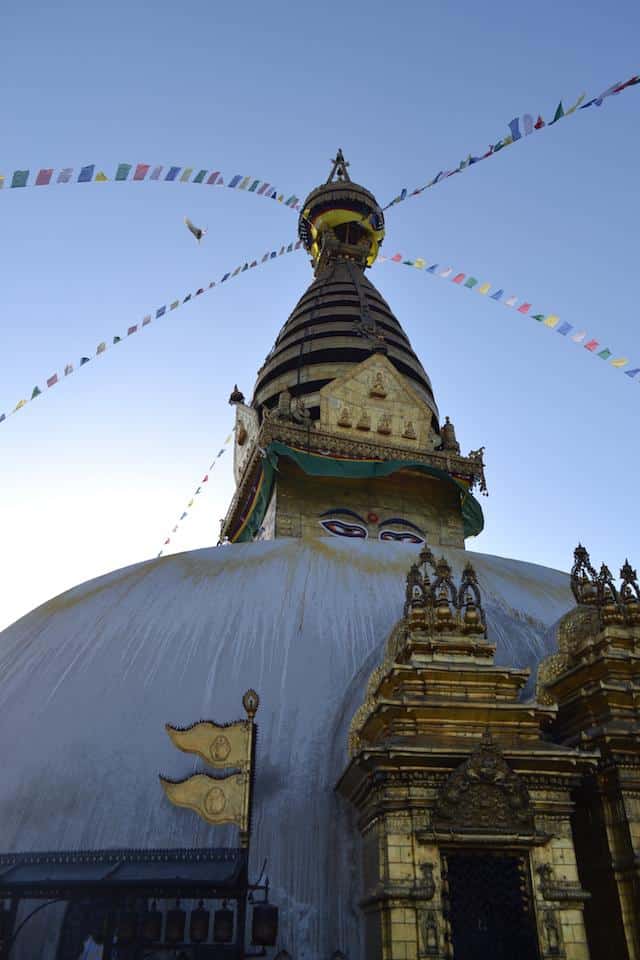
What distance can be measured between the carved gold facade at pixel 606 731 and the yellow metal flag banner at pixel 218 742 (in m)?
3.09

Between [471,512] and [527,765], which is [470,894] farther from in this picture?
[471,512]

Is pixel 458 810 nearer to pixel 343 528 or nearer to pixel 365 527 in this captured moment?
pixel 343 528

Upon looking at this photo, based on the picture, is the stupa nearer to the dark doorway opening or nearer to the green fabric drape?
the dark doorway opening

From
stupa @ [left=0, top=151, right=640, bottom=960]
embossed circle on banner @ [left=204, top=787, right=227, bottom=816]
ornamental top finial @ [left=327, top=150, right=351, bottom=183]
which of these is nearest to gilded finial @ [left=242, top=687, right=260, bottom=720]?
embossed circle on banner @ [left=204, top=787, right=227, bottom=816]

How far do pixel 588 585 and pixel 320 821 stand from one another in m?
3.76

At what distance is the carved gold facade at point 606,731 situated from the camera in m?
6.43

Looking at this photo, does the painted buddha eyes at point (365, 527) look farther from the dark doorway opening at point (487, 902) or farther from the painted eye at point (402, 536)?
the dark doorway opening at point (487, 902)

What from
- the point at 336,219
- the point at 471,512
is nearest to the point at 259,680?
the point at 471,512

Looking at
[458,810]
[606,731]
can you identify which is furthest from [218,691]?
[606,731]

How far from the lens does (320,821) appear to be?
734 cm

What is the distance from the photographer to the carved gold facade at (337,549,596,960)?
18.9ft

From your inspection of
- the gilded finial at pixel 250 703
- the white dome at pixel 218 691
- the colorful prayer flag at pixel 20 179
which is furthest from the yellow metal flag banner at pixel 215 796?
the colorful prayer flag at pixel 20 179

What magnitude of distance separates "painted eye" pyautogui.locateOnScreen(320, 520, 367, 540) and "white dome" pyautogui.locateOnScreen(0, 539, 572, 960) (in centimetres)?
569

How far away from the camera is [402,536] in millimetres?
17312
